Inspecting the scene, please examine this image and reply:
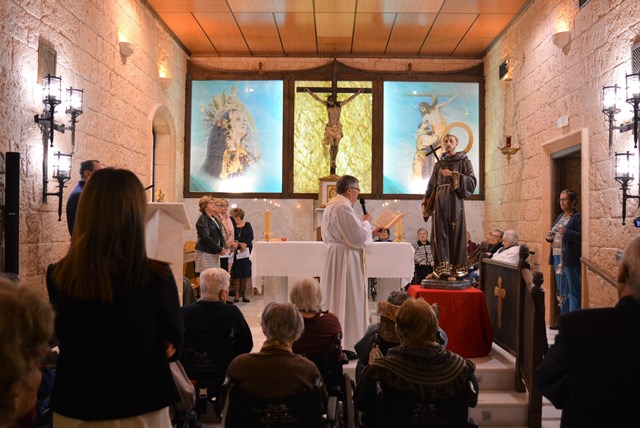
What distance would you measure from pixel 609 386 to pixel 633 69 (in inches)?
199

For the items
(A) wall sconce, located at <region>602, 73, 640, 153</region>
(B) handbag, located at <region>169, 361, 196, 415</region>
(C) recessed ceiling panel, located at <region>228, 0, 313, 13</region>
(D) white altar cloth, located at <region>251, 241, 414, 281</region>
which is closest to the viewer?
(B) handbag, located at <region>169, 361, 196, 415</region>

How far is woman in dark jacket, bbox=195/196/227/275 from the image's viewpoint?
7.99 metres

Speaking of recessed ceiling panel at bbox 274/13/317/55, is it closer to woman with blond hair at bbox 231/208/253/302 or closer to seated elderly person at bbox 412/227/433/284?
woman with blond hair at bbox 231/208/253/302

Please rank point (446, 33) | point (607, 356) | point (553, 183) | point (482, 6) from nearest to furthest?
point (607, 356) < point (553, 183) < point (482, 6) < point (446, 33)

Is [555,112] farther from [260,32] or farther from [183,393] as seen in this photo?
[183,393]

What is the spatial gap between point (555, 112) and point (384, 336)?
5941mm

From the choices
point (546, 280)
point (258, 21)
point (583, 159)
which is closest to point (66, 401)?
point (583, 159)

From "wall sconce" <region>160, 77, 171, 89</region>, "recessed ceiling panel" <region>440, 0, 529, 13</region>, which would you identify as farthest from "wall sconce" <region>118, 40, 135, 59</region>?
"recessed ceiling panel" <region>440, 0, 529, 13</region>

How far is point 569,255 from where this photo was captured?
24.3 ft

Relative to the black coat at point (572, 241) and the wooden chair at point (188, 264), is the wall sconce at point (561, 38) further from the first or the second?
the wooden chair at point (188, 264)

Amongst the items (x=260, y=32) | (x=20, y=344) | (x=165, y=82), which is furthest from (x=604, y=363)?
(x=260, y=32)

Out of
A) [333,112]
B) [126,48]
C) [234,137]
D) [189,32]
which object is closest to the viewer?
[126,48]

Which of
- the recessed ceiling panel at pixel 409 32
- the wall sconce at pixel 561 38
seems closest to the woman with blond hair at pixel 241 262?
the recessed ceiling panel at pixel 409 32

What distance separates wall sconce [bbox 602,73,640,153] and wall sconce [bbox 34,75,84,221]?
5.47 m
